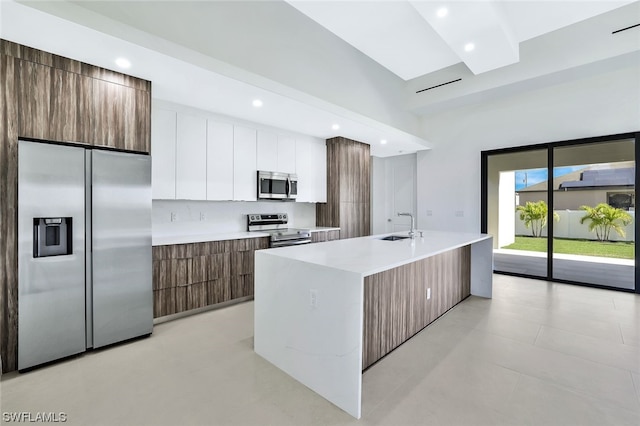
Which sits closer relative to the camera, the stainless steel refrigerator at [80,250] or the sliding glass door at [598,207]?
the stainless steel refrigerator at [80,250]

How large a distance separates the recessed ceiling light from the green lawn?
19.8ft

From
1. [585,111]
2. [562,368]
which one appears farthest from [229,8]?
[585,111]

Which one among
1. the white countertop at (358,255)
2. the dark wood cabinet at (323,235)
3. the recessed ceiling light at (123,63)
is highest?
the recessed ceiling light at (123,63)

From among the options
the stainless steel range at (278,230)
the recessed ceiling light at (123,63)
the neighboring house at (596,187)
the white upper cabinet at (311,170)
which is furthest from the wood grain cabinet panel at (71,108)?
the neighboring house at (596,187)

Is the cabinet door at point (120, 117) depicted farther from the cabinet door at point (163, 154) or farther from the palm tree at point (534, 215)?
the palm tree at point (534, 215)

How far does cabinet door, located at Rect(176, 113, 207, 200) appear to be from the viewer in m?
3.44

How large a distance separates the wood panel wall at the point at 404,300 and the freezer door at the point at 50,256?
230 centimetres

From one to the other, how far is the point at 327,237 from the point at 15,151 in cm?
368

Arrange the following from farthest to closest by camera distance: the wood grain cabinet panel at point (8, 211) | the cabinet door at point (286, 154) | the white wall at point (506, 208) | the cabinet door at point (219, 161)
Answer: the white wall at point (506, 208)
the cabinet door at point (286, 154)
the cabinet door at point (219, 161)
the wood grain cabinet panel at point (8, 211)

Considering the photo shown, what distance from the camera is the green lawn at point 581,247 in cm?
430

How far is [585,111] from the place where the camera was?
425 cm

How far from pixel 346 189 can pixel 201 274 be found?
2893mm

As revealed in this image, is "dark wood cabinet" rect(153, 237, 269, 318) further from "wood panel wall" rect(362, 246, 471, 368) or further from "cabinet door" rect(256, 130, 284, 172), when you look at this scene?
"wood panel wall" rect(362, 246, 471, 368)

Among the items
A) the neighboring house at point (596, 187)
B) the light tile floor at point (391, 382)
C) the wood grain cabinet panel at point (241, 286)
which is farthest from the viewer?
the neighboring house at point (596, 187)
